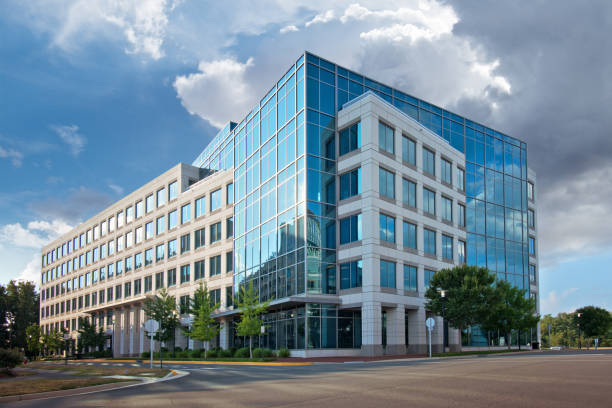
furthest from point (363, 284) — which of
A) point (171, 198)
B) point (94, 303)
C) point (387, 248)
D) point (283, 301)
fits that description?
point (94, 303)

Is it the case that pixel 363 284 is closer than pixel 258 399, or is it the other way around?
pixel 258 399

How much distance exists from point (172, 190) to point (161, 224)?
5153 millimetres

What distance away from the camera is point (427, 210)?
165ft

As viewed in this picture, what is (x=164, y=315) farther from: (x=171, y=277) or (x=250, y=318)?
(x=250, y=318)

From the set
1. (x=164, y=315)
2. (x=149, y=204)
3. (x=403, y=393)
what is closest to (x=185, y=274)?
(x=164, y=315)

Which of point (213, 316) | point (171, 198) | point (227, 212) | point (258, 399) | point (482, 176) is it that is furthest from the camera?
point (171, 198)

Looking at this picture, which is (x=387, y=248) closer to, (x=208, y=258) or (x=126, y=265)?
(x=208, y=258)

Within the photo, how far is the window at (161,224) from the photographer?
7106 centimetres

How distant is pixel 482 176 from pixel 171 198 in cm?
3982

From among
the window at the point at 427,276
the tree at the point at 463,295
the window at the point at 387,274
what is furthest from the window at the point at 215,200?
the tree at the point at 463,295

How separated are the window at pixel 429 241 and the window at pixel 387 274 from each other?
6618 millimetres

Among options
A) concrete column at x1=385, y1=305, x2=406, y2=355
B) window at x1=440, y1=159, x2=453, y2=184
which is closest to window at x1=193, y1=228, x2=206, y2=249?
concrete column at x1=385, y1=305, x2=406, y2=355

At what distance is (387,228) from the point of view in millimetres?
44281

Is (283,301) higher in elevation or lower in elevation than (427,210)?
lower
